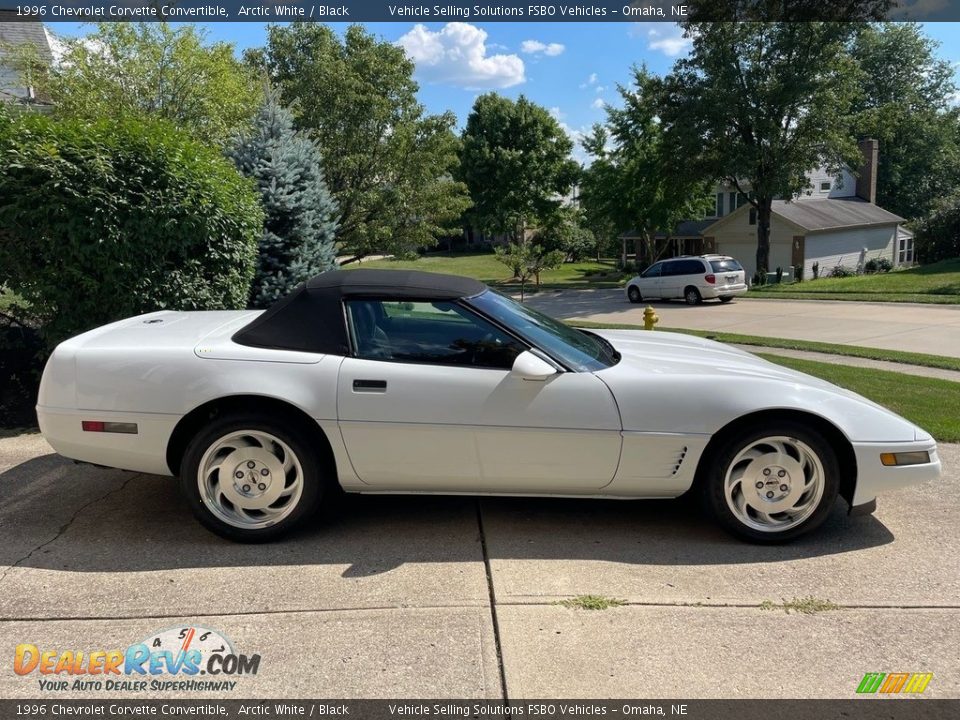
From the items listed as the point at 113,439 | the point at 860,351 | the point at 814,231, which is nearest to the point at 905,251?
the point at 814,231

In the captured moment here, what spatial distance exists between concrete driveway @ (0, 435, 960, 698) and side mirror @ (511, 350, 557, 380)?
2.92 ft

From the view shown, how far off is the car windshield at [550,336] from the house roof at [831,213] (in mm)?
36698

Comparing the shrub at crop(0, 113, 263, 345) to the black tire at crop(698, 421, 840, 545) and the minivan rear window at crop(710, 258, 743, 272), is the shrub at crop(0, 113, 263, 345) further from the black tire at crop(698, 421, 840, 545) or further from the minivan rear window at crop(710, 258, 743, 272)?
the minivan rear window at crop(710, 258, 743, 272)

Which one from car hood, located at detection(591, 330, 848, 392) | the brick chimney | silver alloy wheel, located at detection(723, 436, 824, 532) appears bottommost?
silver alloy wheel, located at detection(723, 436, 824, 532)

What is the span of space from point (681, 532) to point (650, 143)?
36.3m

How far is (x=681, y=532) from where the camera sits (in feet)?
12.8

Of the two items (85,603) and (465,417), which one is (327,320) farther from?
(85,603)

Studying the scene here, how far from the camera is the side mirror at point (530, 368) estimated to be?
3.57 metres

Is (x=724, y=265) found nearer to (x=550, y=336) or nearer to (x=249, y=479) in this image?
(x=550, y=336)

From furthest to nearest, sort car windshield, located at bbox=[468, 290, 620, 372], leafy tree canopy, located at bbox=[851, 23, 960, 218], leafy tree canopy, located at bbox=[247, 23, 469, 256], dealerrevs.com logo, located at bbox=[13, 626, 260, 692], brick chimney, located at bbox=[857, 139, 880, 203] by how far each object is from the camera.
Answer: leafy tree canopy, located at bbox=[851, 23, 960, 218] < brick chimney, located at bbox=[857, 139, 880, 203] < leafy tree canopy, located at bbox=[247, 23, 469, 256] < car windshield, located at bbox=[468, 290, 620, 372] < dealerrevs.com logo, located at bbox=[13, 626, 260, 692]

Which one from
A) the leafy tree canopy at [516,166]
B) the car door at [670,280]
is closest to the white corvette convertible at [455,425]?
the car door at [670,280]

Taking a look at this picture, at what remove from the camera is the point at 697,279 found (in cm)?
2453

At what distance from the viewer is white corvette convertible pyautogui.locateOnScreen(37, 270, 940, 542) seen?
3635 millimetres

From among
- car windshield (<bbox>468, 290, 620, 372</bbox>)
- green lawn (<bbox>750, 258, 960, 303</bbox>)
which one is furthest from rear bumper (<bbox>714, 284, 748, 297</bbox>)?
car windshield (<bbox>468, 290, 620, 372</bbox>)
